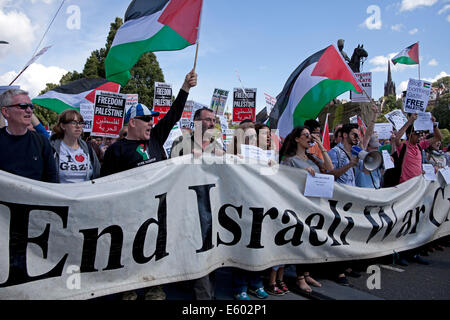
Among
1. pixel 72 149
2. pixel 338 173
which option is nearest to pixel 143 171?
pixel 72 149

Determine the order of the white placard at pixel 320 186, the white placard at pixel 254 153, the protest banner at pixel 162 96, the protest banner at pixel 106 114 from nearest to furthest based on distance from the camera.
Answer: the white placard at pixel 254 153 < the white placard at pixel 320 186 < the protest banner at pixel 106 114 < the protest banner at pixel 162 96

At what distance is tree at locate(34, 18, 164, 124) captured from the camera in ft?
84.1

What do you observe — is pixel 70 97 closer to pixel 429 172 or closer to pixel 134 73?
pixel 429 172

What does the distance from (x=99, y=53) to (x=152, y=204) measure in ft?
89.9

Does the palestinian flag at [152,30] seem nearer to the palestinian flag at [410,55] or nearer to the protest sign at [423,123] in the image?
the protest sign at [423,123]

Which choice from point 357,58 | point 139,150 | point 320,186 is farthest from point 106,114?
point 357,58

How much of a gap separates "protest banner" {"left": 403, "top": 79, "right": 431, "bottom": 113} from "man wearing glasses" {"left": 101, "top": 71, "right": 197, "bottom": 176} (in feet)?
11.4

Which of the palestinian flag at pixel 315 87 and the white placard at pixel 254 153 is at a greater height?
the palestinian flag at pixel 315 87

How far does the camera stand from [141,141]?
299 cm

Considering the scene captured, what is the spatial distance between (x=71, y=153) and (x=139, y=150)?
22.9 inches

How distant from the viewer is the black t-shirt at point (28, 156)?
2344 millimetres

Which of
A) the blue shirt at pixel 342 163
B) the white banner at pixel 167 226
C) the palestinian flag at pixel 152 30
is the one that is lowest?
the white banner at pixel 167 226

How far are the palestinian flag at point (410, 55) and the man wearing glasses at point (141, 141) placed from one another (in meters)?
5.11

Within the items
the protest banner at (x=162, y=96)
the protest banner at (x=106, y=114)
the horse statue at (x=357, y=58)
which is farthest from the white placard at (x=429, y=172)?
the horse statue at (x=357, y=58)
